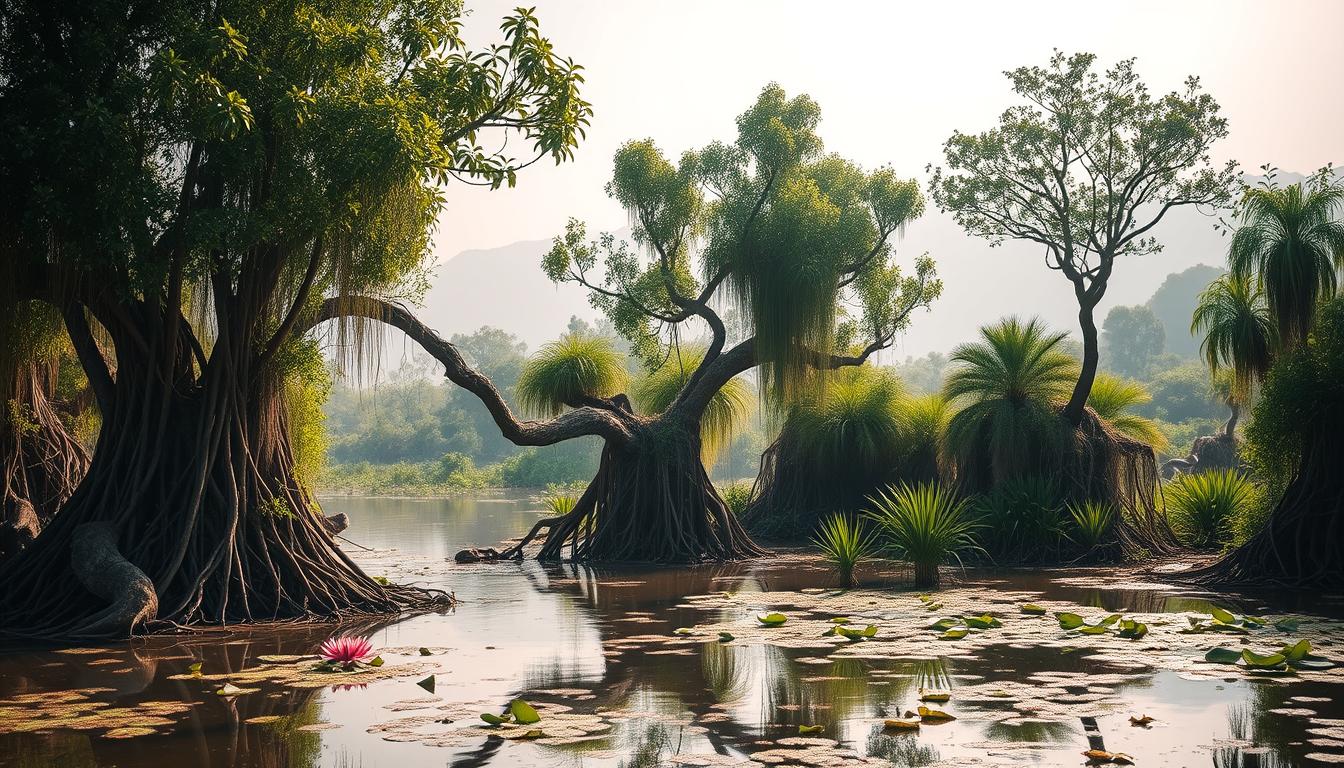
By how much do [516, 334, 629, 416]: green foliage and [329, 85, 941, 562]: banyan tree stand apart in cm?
15

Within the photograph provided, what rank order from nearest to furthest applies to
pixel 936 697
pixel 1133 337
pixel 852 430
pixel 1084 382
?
pixel 936 697, pixel 1084 382, pixel 852 430, pixel 1133 337

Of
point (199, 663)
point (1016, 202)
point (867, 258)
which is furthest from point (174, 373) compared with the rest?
point (1016, 202)

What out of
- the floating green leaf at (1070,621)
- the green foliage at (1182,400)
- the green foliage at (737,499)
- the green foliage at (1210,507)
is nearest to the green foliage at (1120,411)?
the green foliage at (1210,507)

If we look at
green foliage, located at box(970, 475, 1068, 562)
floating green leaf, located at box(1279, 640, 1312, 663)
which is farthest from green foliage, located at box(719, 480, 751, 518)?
floating green leaf, located at box(1279, 640, 1312, 663)

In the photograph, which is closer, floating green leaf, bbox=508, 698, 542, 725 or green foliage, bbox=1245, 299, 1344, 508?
floating green leaf, bbox=508, 698, 542, 725

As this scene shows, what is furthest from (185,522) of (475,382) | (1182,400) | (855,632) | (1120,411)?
(1182,400)

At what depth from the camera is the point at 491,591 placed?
43.7 feet

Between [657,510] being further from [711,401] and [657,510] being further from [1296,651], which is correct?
[1296,651]

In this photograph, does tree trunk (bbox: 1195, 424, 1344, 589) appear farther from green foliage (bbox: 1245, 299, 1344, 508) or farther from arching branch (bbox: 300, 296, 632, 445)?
arching branch (bbox: 300, 296, 632, 445)

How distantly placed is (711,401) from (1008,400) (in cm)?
607

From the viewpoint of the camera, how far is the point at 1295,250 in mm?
13758

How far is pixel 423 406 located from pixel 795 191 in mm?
69593

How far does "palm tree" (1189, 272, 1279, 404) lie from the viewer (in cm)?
1545

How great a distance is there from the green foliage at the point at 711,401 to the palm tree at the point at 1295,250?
940 centimetres
